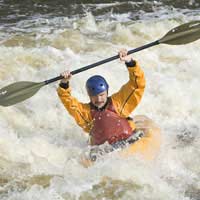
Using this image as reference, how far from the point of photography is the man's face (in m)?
5.14

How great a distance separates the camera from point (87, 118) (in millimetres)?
5316

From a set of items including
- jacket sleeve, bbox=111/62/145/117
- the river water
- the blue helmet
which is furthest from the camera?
jacket sleeve, bbox=111/62/145/117

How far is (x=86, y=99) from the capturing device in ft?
22.7

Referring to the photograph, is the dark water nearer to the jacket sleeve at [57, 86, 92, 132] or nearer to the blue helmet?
the jacket sleeve at [57, 86, 92, 132]

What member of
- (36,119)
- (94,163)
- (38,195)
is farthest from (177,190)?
(36,119)

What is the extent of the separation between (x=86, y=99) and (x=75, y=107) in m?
1.62

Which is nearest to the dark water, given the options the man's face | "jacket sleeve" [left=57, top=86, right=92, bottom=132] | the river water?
the river water

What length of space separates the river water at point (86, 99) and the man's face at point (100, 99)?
50 centimetres

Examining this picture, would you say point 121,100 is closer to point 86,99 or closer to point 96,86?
point 96,86

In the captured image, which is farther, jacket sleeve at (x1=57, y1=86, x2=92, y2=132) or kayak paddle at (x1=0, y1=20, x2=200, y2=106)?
kayak paddle at (x1=0, y1=20, x2=200, y2=106)

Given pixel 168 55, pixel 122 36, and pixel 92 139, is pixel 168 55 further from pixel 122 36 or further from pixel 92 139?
pixel 92 139

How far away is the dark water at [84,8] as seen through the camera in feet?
34.1

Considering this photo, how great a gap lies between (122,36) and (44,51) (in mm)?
1572

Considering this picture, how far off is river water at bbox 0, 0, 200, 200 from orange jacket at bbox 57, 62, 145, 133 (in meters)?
0.45
